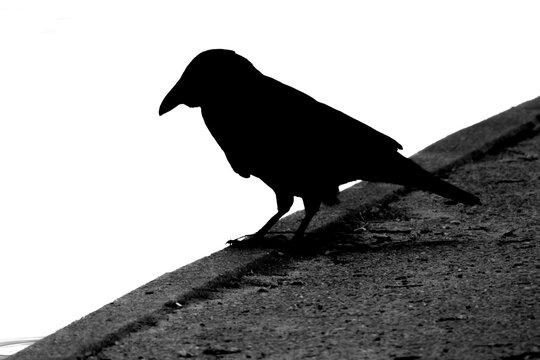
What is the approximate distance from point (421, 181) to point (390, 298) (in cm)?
95

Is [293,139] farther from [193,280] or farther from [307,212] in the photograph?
[193,280]

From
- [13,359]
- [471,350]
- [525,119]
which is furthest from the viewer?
[525,119]

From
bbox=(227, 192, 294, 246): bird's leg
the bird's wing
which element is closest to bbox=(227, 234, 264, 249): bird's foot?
bbox=(227, 192, 294, 246): bird's leg

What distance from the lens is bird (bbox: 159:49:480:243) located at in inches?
175

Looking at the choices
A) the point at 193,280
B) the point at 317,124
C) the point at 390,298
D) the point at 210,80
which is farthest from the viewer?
the point at 317,124

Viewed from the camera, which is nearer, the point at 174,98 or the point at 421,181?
the point at 174,98

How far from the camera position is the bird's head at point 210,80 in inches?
174

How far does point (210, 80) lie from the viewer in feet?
14.5

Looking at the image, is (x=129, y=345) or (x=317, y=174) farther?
(x=317, y=174)

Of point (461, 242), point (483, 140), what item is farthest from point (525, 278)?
point (483, 140)

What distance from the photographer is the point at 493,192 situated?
17.9ft

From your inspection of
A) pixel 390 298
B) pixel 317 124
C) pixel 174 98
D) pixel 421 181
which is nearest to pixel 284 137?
pixel 317 124

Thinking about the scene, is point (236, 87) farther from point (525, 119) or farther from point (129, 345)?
point (525, 119)

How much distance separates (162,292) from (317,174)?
35.6 inches
